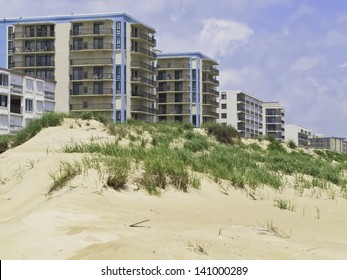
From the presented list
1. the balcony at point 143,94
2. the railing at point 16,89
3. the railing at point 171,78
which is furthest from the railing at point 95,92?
the railing at point 171,78

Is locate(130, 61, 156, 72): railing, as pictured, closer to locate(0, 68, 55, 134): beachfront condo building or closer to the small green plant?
locate(0, 68, 55, 134): beachfront condo building

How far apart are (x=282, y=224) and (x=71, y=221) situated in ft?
12.5

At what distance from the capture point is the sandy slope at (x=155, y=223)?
6.26m

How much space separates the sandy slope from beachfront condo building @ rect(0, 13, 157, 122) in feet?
220

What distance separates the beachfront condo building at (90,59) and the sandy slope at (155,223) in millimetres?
67003

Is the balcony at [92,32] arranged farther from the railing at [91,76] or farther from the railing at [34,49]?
the railing at [91,76]

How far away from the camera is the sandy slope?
20.5 ft

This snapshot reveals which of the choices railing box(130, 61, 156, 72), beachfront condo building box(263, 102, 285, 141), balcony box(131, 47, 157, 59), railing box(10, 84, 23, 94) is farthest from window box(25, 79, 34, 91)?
beachfront condo building box(263, 102, 285, 141)

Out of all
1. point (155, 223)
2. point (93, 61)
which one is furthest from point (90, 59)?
point (155, 223)

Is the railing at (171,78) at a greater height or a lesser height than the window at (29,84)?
greater

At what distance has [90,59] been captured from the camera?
80.6m
